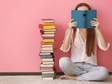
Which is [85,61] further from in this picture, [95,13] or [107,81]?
[95,13]

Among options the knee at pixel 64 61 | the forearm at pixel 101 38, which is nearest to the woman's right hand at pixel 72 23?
the forearm at pixel 101 38

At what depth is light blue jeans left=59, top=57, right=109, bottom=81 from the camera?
3.22 metres

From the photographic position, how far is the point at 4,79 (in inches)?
129

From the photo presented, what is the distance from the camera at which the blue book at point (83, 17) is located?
3322mm

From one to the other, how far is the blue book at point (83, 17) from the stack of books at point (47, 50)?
0.85ft

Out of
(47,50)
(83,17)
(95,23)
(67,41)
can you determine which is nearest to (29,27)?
(47,50)

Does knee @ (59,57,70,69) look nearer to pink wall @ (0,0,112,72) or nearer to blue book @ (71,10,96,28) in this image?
pink wall @ (0,0,112,72)

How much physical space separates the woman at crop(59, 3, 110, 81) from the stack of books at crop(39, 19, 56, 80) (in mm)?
108

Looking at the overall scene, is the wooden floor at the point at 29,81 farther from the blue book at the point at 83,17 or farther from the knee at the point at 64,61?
the blue book at the point at 83,17

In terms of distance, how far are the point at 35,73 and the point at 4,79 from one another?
38 cm

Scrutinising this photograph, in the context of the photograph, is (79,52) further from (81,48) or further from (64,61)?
(64,61)

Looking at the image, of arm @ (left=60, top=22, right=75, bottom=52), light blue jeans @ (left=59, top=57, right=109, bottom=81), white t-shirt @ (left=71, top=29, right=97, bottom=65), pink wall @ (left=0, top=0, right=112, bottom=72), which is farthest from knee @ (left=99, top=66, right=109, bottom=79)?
arm @ (left=60, top=22, right=75, bottom=52)

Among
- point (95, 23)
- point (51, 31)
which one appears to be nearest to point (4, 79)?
point (51, 31)

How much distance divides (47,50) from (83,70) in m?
0.45
